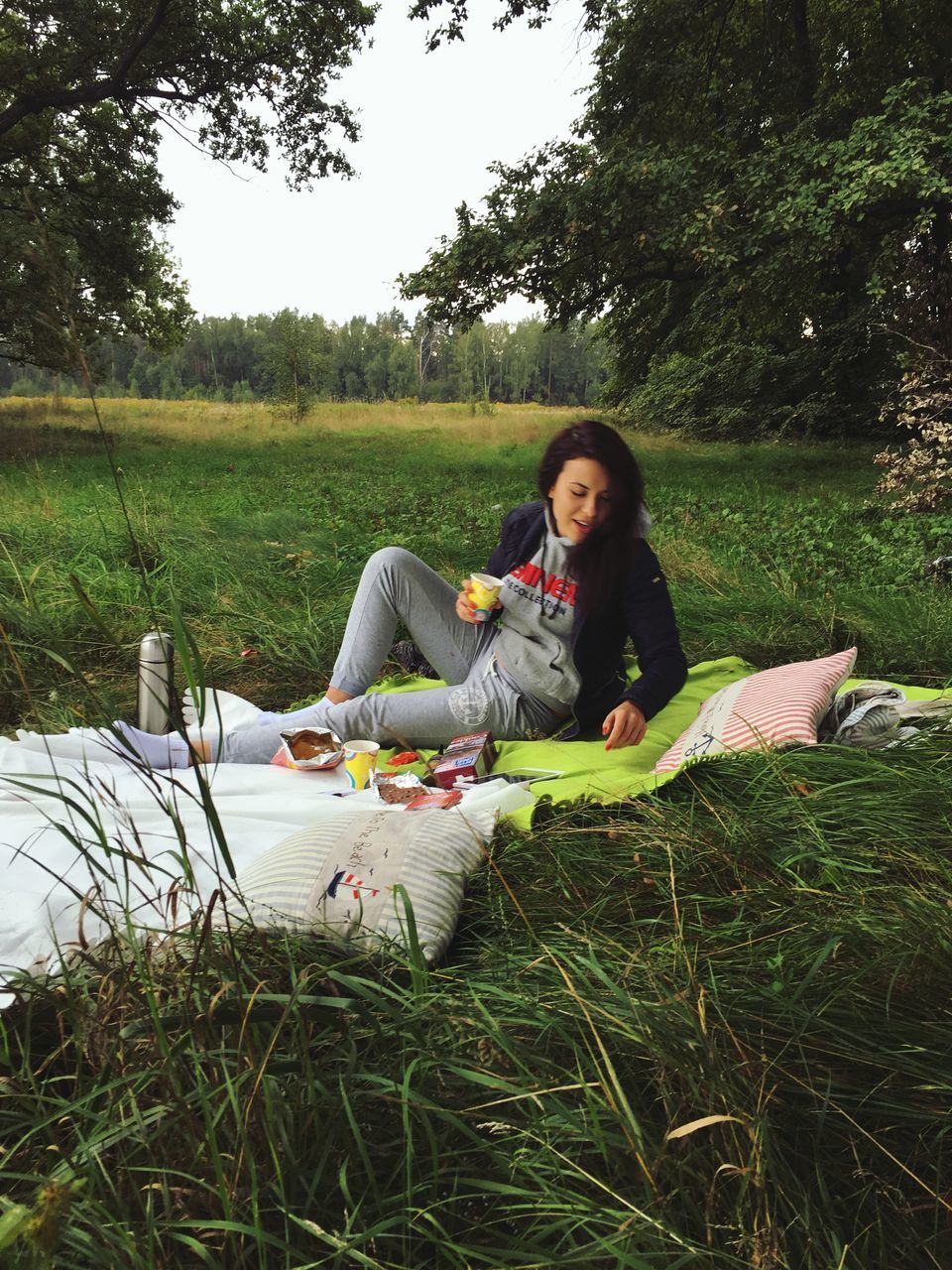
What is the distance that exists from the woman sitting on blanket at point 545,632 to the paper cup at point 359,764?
113mm

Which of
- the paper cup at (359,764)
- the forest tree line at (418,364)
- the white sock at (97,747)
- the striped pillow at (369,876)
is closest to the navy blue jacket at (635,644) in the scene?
the paper cup at (359,764)

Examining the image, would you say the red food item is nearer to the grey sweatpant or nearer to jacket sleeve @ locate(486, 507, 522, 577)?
the grey sweatpant

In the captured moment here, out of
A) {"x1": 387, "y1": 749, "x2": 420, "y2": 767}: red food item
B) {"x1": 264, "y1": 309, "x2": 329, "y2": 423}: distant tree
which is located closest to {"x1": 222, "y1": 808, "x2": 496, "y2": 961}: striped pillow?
{"x1": 387, "y1": 749, "x2": 420, "y2": 767}: red food item

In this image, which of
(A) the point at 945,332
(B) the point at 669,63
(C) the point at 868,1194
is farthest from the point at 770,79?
(C) the point at 868,1194

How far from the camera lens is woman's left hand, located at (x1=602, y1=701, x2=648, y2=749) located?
95.9 inches

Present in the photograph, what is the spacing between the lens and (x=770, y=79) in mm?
12484

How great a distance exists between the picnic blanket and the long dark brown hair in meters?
0.57

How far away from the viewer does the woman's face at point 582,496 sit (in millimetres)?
2678

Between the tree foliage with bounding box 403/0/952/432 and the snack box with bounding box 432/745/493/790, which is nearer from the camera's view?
the snack box with bounding box 432/745/493/790

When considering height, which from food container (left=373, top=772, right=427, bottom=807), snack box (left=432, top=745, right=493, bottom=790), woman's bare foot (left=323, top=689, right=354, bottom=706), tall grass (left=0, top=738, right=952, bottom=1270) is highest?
tall grass (left=0, top=738, right=952, bottom=1270)

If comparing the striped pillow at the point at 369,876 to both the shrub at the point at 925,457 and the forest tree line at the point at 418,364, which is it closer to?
the shrub at the point at 925,457

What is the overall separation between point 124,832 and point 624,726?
1.51 m

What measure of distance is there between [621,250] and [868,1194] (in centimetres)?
1124

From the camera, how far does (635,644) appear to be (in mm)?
2793
